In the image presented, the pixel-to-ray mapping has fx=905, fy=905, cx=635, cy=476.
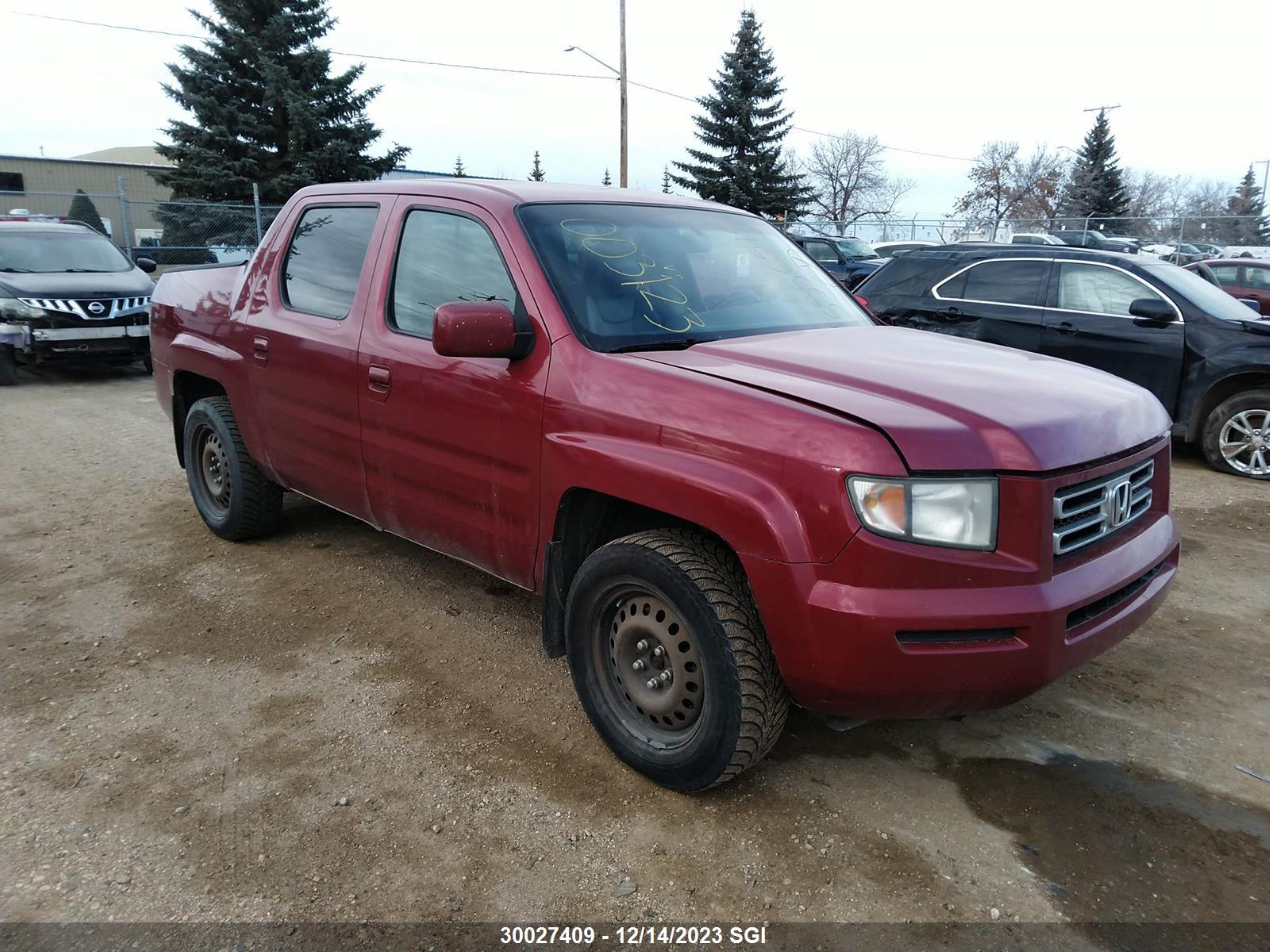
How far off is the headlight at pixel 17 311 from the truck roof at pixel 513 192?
7.66 meters

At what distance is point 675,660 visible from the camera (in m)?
2.76

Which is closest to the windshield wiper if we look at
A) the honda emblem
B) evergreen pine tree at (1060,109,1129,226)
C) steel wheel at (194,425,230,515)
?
the honda emblem

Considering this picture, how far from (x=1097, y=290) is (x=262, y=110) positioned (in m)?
26.4

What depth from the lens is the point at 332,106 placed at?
27.0 m

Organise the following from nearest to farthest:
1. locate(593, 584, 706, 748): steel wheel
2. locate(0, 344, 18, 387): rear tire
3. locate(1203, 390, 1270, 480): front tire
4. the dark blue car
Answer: locate(593, 584, 706, 748): steel wheel < locate(1203, 390, 1270, 480): front tire < locate(0, 344, 18, 387): rear tire < the dark blue car

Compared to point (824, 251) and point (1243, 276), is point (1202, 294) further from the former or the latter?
point (824, 251)

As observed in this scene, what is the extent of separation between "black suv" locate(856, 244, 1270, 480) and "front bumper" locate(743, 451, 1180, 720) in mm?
4544

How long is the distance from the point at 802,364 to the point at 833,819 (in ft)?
4.63

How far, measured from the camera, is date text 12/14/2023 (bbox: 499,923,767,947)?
90.5 inches

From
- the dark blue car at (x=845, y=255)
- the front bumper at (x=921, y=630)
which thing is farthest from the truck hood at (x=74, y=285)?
the dark blue car at (x=845, y=255)

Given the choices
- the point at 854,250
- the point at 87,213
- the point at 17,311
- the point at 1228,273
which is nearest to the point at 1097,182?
the point at 854,250

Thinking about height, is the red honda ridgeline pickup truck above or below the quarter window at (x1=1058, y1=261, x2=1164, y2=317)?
below

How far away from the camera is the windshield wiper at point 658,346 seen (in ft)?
9.89

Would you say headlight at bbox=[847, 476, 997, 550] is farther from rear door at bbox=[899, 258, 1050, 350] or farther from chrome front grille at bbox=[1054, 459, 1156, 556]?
rear door at bbox=[899, 258, 1050, 350]
